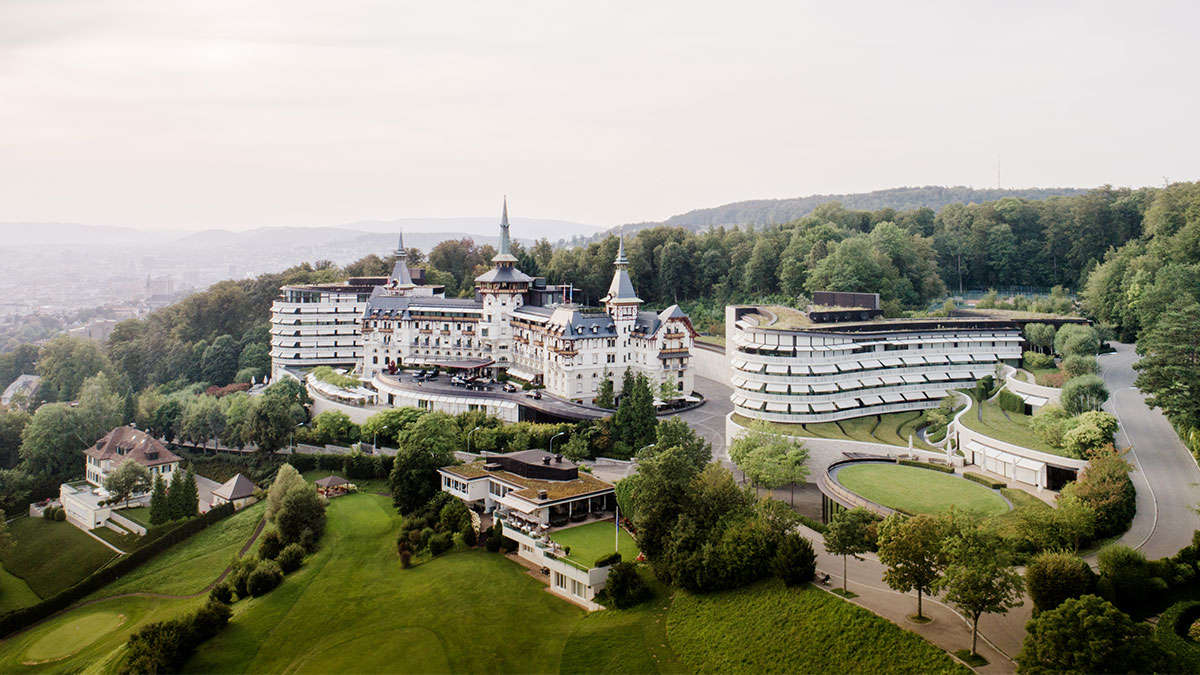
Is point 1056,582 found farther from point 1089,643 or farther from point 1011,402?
point 1011,402

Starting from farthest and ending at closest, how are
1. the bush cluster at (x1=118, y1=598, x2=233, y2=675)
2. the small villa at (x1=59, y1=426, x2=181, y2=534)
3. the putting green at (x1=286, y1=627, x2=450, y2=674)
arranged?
the small villa at (x1=59, y1=426, x2=181, y2=534) → the bush cluster at (x1=118, y1=598, x2=233, y2=675) → the putting green at (x1=286, y1=627, x2=450, y2=674)

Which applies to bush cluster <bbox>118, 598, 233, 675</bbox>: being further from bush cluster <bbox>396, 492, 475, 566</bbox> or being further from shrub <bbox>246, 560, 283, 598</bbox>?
bush cluster <bbox>396, 492, 475, 566</bbox>

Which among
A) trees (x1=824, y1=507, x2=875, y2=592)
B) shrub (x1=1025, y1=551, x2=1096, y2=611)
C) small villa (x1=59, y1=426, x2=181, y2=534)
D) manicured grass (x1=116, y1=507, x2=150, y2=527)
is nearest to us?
shrub (x1=1025, y1=551, x2=1096, y2=611)

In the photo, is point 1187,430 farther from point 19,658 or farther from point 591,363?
point 19,658

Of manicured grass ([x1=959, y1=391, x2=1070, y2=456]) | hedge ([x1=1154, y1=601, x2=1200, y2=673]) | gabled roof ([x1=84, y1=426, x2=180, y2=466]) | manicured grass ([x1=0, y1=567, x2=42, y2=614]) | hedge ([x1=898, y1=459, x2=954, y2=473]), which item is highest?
manicured grass ([x1=959, y1=391, x2=1070, y2=456])

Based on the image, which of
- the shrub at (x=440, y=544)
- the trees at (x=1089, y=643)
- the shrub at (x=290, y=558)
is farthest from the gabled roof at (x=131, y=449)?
the trees at (x=1089, y=643)

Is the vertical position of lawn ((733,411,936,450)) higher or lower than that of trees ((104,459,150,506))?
higher

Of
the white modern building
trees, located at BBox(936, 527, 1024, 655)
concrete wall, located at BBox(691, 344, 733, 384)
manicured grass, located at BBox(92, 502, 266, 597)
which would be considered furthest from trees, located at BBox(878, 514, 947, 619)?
concrete wall, located at BBox(691, 344, 733, 384)

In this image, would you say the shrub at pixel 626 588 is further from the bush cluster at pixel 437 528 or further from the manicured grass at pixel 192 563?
the manicured grass at pixel 192 563
